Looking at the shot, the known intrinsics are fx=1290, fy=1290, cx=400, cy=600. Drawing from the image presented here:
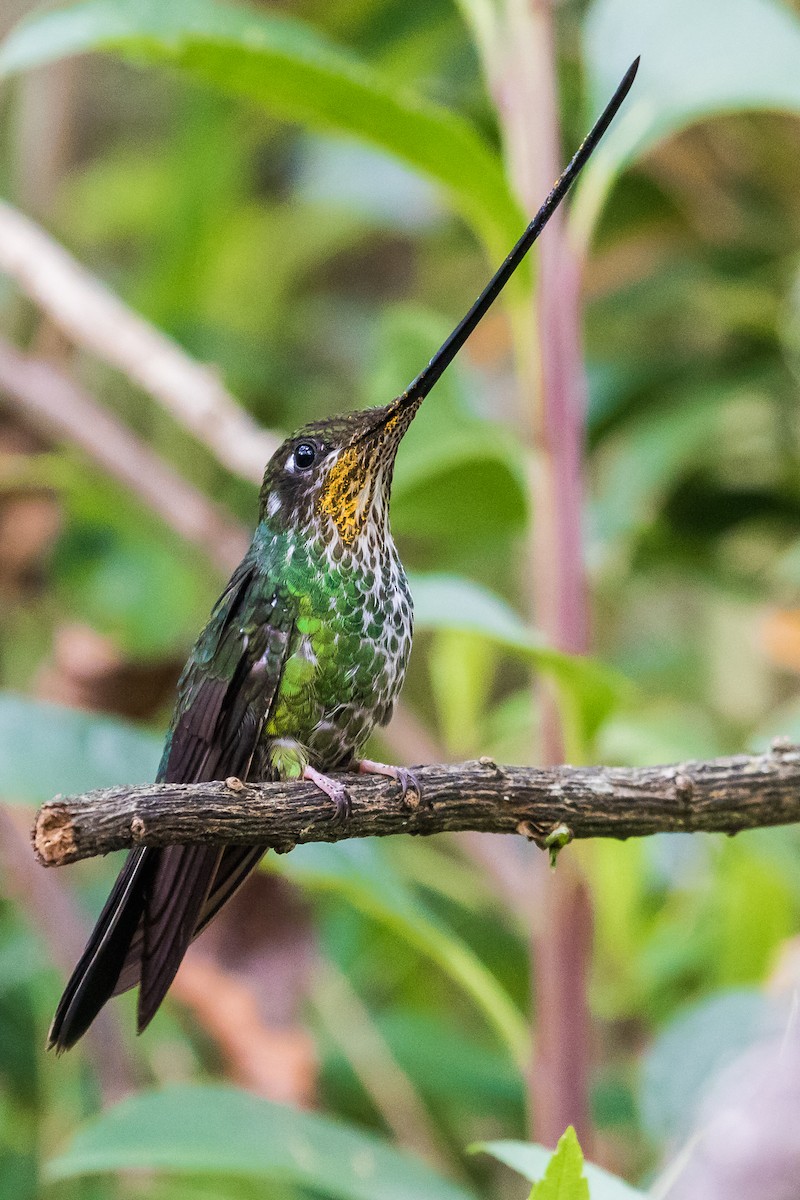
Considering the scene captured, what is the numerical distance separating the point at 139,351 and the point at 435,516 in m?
0.60

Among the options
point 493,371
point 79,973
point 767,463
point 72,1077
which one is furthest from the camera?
point 493,371

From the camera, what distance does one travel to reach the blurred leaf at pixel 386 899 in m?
1.63

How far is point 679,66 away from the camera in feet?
6.05

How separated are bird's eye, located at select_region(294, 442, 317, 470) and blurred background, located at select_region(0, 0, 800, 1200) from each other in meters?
0.26

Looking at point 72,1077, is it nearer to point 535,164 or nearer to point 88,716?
point 88,716

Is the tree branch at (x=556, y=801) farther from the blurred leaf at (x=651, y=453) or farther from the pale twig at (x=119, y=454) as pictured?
the blurred leaf at (x=651, y=453)

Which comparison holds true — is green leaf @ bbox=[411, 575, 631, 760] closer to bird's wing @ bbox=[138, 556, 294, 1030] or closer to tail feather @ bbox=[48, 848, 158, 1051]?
bird's wing @ bbox=[138, 556, 294, 1030]

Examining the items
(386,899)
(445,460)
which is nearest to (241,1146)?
(386,899)

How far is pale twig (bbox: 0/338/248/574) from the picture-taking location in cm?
245

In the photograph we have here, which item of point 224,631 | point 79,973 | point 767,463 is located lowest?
point 79,973

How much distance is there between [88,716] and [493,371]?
8.81ft

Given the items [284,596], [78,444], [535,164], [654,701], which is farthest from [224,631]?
[654,701]

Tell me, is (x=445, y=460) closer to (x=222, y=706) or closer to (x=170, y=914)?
(x=222, y=706)

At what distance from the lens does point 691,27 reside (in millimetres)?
Answer: 1881
